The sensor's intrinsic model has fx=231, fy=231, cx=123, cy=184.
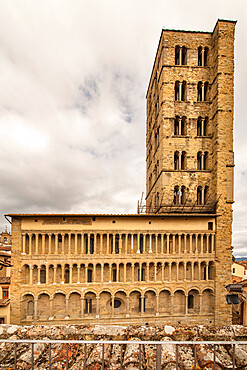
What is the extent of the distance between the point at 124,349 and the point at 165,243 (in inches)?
A: 890

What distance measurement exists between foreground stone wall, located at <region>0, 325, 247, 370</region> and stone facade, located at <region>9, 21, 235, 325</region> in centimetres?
2014

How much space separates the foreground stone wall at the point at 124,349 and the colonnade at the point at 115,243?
66.0 ft

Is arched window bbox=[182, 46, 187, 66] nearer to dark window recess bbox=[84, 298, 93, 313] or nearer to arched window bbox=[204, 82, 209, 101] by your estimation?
arched window bbox=[204, 82, 209, 101]

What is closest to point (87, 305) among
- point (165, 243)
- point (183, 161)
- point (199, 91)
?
point (165, 243)

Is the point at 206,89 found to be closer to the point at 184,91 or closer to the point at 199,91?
the point at 199,91

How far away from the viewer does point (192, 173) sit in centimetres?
2931

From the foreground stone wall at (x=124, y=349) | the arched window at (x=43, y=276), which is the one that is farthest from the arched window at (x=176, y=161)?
the foreground stone wall at (x=124, y=349)

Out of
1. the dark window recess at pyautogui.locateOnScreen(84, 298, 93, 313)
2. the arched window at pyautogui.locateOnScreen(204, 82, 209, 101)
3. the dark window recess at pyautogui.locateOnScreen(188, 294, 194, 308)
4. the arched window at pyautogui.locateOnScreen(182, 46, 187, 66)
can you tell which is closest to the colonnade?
the dark window recess at pyautogui.locateOnScreen(84, 298, 93, 313)

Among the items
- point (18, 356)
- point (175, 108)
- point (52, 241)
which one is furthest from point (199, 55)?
point (18, 356)

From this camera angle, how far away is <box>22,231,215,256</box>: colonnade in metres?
24.5

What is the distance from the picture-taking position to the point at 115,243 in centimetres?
2594

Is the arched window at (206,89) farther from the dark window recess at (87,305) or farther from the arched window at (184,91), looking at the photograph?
the dark window recess at (87,305)

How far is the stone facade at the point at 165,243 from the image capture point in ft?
79.8

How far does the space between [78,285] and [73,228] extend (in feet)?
19.6
